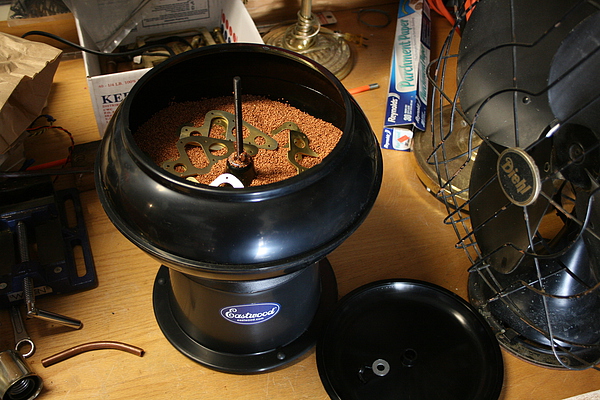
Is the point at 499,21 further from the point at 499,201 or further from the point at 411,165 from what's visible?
the point at 411,165

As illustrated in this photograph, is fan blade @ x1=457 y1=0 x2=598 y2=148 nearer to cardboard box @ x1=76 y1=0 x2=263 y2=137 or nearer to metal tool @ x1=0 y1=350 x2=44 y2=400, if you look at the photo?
cardboard box @ x1=76 y1=0 x2=263 y2=137

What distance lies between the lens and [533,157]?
661 millimetres

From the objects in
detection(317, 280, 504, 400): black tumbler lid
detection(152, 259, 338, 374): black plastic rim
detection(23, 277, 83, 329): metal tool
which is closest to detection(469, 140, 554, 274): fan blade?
detection(317, 280, 504, 400): black tumbler lid

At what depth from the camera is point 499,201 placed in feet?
2.40

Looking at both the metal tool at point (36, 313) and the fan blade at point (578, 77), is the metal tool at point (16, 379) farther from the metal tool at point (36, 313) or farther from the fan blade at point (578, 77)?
the fan blade at point (578, 77)

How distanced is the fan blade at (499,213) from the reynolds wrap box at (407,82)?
313 millimetres

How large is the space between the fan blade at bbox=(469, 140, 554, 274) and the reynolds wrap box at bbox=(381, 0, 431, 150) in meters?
0.31

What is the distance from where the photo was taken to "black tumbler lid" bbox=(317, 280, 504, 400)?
0.76m

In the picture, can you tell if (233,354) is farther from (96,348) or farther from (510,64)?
(510,64)

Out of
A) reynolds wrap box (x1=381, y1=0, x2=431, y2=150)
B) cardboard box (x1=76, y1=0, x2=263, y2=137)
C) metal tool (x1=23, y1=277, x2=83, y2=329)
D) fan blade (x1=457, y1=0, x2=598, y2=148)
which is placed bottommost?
metal tool (x1=23, y1=277, x2=83, y2=329)

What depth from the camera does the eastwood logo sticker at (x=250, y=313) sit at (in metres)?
0.71

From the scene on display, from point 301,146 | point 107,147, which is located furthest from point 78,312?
point 301,146

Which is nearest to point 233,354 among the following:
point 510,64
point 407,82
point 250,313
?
point 250,313

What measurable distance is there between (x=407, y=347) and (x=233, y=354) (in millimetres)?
265
